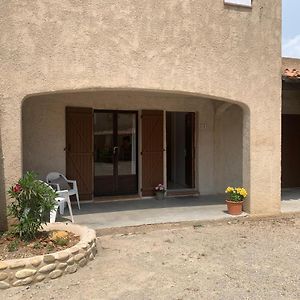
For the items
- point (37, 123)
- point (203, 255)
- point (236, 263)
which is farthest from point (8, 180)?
point (236, 263)

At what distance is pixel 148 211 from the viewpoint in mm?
7965

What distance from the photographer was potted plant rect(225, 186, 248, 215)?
7.71 m

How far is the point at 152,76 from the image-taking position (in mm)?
6840

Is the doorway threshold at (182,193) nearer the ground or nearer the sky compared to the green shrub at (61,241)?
nearer the sky

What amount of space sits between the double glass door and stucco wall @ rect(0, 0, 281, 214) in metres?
2.78

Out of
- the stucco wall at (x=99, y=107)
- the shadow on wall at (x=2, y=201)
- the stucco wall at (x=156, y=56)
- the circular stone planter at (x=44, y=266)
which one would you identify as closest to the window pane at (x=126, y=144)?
the stucco wall at (x=99, y=107)

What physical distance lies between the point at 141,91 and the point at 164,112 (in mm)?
1562

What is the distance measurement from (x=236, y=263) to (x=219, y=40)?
4367 millimetres

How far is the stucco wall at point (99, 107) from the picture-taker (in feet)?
27.2

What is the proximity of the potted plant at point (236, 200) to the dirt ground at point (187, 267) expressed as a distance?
0.73 meters

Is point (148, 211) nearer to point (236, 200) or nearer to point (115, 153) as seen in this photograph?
point (236, 200)

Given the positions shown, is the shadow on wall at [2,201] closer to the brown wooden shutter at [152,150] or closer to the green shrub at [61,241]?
the green shrub at [61,241]

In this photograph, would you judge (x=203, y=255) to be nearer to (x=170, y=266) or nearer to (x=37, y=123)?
(x=170, y=266)

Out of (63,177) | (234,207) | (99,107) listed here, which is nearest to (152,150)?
(99,107)
